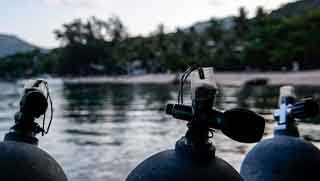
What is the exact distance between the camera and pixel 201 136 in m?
4.60

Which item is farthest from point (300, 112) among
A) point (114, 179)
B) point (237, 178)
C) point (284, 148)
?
point (114, 179)

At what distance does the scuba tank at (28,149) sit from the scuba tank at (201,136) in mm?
626

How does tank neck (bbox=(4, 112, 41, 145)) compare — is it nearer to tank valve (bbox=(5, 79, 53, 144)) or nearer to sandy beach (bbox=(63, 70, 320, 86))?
tank valve (bbox=(5, 79, 53, 144))

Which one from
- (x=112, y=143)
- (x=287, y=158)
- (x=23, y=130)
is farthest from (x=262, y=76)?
(x=23, y=130)

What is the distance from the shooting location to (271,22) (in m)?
121

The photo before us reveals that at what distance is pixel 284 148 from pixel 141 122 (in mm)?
25602

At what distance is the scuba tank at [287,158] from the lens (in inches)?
234

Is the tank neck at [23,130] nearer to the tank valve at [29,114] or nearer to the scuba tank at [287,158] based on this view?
the tank valve at [29,114]

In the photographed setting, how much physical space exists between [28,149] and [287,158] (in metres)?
2.42

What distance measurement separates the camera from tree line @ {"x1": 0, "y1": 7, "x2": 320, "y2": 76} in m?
110

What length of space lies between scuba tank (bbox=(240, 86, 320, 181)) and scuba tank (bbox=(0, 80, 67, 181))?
2.03m

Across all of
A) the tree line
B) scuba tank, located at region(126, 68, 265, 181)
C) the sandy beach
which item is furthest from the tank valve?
the sandy beach

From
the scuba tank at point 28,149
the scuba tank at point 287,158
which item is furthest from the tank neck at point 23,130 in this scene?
the scuba tank at point 287,158

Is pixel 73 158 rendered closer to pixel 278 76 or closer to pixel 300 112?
pixel 300 112
